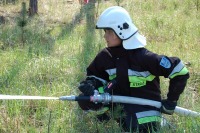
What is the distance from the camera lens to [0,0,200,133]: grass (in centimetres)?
288

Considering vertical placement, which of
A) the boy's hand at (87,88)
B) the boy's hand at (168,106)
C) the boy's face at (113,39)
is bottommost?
the boy's hand at (168,106)

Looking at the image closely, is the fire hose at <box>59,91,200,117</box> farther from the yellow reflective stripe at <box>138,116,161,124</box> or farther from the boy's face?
the boy's face

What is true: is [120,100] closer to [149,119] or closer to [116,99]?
[116,99]

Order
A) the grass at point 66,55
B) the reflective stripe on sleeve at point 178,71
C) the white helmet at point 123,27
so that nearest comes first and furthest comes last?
the reflective stripe on sleeve at point 178,71
the white helmet at point 123,27
the grass at point 66,55

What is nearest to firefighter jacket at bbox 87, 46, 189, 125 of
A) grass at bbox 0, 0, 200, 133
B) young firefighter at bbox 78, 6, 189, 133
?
young firefighter at bbox 78, 6, 189, 133

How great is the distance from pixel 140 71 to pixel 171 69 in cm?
24

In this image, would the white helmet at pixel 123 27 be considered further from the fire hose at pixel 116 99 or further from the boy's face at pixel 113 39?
the fire hose at pixel 116 99

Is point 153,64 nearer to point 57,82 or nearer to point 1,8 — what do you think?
point 57,82

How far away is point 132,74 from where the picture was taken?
2.78m

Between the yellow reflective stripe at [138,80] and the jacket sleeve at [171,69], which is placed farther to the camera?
the yellow reflective stripe at [138,80]

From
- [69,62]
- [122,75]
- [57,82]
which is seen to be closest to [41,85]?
[57,82]

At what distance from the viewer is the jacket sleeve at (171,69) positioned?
2615 mm

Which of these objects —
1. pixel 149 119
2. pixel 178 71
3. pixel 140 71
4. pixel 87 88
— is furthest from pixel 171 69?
pixel 87 88

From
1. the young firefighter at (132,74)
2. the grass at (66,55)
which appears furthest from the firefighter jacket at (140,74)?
the grass at (66,55)
